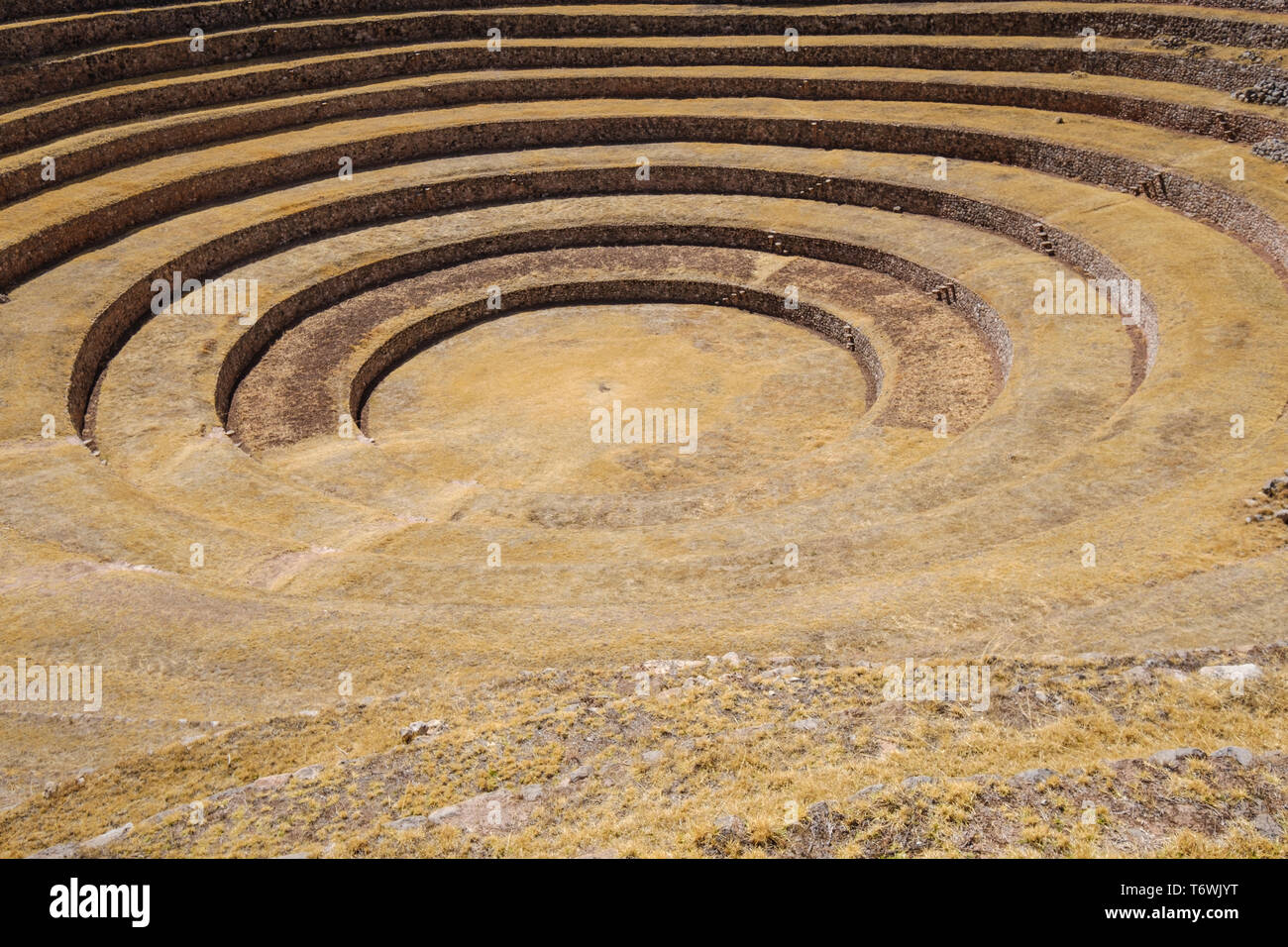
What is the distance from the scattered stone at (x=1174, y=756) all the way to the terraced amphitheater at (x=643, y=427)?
0.05m

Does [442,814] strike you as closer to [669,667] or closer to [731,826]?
[731,826]

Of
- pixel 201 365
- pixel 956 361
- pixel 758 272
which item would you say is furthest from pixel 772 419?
pixel 201 365

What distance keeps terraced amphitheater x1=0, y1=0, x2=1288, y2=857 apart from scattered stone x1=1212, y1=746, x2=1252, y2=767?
4cm

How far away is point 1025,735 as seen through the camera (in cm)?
1211

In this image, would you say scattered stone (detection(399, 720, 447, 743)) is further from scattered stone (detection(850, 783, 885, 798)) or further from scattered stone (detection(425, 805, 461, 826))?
scattered stone (detection(850, 783, 885, 798))

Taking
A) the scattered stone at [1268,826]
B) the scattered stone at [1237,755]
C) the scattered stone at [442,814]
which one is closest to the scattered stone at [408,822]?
the scattered stone at [442,814]

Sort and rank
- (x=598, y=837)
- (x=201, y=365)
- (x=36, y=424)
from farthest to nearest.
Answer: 1. (x=201, y=365)
2. (x=36, y=424)
3. (x=598, y=837)

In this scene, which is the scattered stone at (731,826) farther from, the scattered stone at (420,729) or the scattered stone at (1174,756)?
the scattered stone at (420,729)

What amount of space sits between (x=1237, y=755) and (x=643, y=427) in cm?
1870

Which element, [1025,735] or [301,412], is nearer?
[1025,735]

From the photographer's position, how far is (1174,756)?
10906 mm

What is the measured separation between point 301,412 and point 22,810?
54.9ft

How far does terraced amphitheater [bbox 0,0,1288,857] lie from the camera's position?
12125 mm

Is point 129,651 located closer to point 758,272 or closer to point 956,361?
point 956,361
